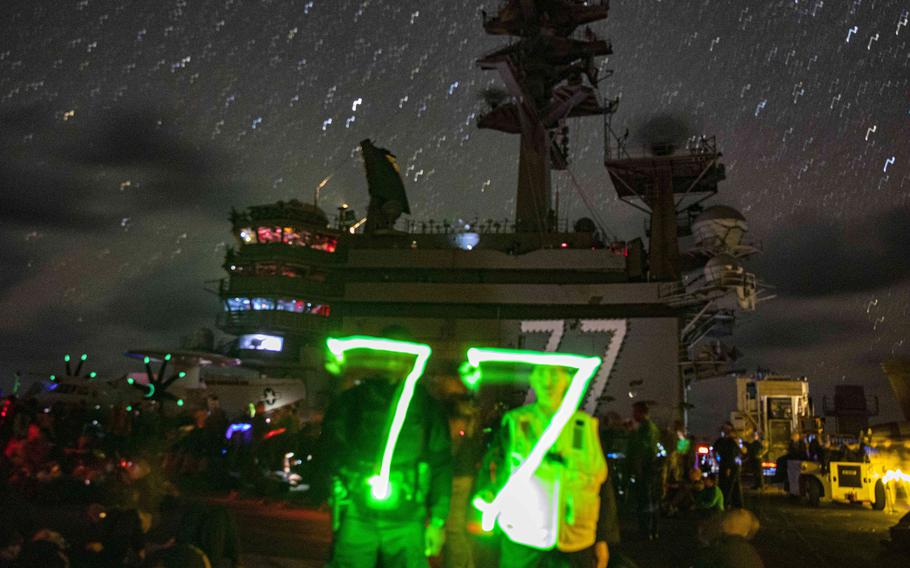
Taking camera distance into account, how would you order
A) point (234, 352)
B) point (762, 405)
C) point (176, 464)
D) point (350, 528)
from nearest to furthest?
point (350, 528)
point (176, 464)
point (762, 405)
point (234, 352)

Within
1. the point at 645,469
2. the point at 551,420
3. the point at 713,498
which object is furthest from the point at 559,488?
the point at 713,498

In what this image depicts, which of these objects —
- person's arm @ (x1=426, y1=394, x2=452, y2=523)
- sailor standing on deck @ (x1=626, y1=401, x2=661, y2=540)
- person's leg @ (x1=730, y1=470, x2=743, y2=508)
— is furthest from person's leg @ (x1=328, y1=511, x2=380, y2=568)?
person's leg @ (x1=730, y1=470, x2=743, y2=508)

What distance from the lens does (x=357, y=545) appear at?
4.39 m

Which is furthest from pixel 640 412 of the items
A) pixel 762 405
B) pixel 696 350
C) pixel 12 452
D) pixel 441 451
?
Result: pixel 696 350

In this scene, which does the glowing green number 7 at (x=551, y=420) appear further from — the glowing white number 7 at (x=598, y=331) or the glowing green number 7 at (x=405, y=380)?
the glowing white number 7 at (x=598, y=331)

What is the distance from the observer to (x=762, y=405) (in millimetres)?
28609

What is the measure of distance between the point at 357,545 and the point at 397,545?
10.1 inches

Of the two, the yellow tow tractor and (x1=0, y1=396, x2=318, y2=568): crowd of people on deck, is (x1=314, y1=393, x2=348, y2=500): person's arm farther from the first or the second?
the yellow tow tractor

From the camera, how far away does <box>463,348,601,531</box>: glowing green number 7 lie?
179 inches

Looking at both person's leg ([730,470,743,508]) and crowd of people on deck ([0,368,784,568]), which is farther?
person's leg ([730,470,743,508])

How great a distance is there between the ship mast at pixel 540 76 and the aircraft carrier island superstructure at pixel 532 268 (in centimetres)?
12

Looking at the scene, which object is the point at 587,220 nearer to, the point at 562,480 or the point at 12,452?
the point at 12,452

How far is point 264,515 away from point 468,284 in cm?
3868

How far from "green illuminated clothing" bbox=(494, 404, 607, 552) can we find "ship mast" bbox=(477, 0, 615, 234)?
49.8 m
